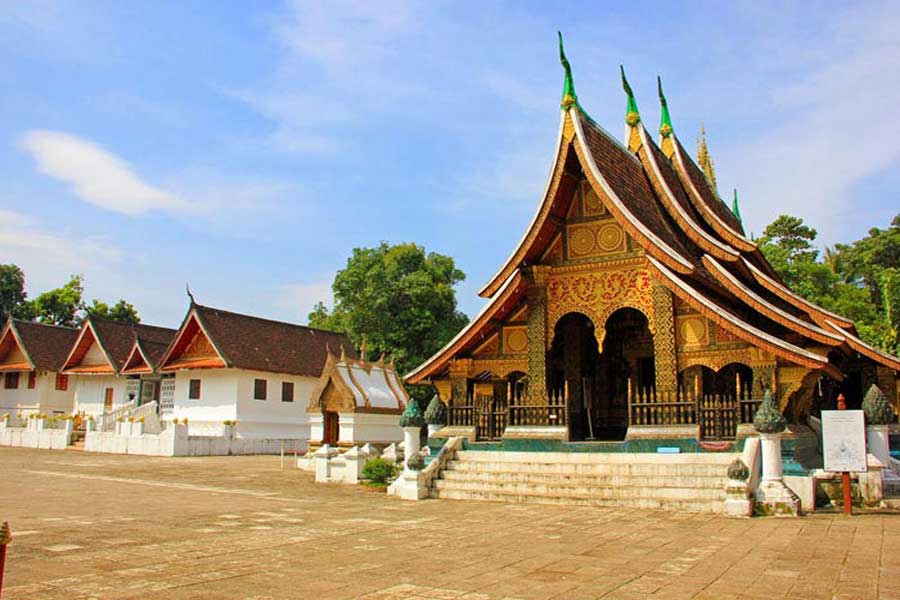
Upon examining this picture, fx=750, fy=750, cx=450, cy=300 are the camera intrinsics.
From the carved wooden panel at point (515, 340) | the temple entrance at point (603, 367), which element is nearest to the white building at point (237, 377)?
the temple entrance at point (603, 367)

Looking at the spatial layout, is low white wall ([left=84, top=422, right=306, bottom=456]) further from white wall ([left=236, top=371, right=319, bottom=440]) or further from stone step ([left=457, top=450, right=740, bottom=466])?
stone step ([left=457, top=450, right=740, bottom=466])

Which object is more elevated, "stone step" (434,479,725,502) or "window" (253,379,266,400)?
"window" (253,379,266,400)

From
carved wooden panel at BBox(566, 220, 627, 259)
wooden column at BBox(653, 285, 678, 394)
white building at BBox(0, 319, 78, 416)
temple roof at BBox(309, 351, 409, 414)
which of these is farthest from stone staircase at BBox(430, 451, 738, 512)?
white building at BBox(0, 319, 78, 416)

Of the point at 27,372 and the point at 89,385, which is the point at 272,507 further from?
the point at 27,372

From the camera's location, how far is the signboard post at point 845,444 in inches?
386

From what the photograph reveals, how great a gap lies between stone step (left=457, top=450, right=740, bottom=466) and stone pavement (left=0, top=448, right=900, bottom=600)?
1.39 metres

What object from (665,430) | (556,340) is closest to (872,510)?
(665,430)

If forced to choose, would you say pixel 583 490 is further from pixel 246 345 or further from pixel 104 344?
pixel 104 344

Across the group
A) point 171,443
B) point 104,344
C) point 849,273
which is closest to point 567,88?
point 171,443

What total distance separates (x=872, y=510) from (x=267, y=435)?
23.1 metres

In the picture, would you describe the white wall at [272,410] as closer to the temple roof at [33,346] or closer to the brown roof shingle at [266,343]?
the brown roof shingle at [266,343]

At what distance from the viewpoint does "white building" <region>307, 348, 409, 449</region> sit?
68.9 feet

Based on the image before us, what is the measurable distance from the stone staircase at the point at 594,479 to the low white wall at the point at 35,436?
2096cm

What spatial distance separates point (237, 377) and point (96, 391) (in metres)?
10.8
